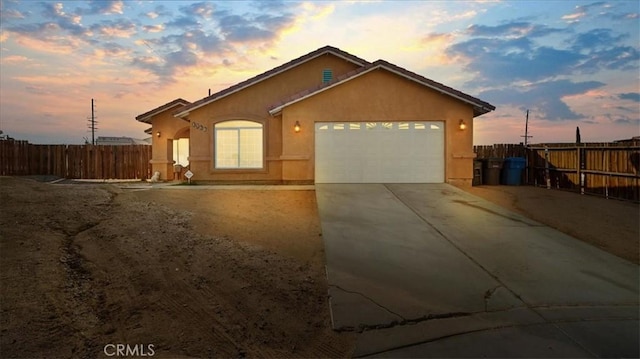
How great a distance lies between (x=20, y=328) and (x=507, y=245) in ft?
25.8

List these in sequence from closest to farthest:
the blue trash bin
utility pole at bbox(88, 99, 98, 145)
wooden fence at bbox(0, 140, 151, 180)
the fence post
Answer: the fence post → the blue trash bin → wooden fence at bbox(0, 140, 151, 180) → utility pole at bbox(88, 99, 98, 145)

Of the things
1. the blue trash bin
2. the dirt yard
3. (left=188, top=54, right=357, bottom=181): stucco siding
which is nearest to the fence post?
the blue trash bin

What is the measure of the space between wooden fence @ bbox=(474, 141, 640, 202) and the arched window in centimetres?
Answer: 1221

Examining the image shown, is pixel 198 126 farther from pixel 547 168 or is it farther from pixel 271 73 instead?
pixel 547 168

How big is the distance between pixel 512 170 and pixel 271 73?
11.2m

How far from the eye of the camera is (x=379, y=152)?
15820 mm

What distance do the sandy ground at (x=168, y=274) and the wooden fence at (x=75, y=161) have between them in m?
13.3

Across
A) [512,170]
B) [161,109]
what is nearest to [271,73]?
[161,109]

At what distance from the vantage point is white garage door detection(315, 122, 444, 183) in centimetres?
1577

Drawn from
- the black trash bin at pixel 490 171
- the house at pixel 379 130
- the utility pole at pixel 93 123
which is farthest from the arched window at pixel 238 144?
the utility pole at pixel 93 123

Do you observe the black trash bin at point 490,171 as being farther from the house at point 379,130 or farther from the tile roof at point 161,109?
the tile roof at point 161,109

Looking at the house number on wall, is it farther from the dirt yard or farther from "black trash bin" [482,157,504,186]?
"black trash bin" [482,157,504,186]

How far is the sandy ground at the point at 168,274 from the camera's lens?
4.31 metres

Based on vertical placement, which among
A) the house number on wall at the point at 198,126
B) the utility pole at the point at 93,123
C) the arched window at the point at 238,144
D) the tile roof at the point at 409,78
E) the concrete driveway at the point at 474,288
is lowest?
the concrete driveway at the point at 474,288
